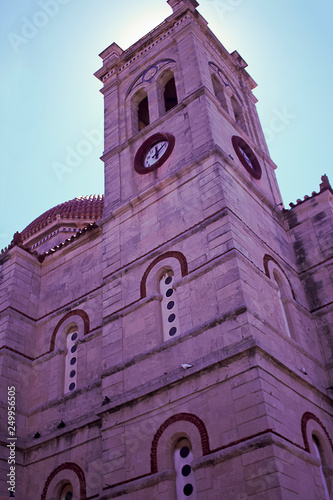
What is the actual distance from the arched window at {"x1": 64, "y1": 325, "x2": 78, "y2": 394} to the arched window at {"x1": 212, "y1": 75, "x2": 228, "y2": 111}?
9.94 metres

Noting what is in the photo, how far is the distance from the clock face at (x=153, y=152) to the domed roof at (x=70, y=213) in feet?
31.0

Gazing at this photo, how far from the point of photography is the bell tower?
13.1 meters

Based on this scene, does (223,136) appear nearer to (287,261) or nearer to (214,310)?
(287,261)

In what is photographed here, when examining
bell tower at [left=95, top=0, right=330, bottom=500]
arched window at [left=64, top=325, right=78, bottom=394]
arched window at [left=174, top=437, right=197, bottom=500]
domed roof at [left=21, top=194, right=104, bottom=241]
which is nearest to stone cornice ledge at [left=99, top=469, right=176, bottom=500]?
bell tower at [left=95, top=0, right=330, bottom=500]

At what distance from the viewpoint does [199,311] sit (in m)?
15.3

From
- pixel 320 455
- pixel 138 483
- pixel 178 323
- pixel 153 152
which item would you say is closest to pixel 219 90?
pixel 153 152

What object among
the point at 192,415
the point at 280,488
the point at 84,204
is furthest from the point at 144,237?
the point at 84,204

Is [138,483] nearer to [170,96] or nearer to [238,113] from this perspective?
[238,113]

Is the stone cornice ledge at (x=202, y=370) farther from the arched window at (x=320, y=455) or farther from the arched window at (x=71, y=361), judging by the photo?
the arched window at (x=71, y=361)

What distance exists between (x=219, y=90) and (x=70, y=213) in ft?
34.8

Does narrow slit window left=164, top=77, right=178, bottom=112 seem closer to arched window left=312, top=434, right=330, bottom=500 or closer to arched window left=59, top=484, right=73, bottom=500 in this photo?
arched window left=312, top=434, right=330, bottom=500

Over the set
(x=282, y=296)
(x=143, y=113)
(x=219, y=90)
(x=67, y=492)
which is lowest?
(x=67, y=492)

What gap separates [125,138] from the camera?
22.8 m

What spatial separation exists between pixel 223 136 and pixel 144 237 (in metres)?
4.51
